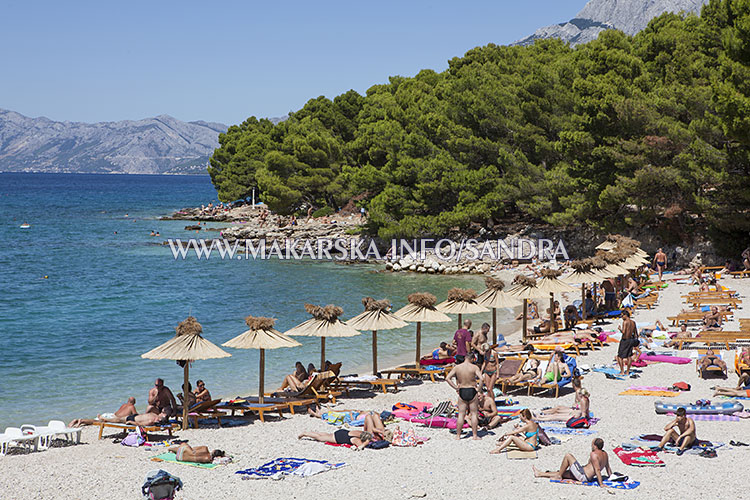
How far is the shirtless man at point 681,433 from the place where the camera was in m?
10.6

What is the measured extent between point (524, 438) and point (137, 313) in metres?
22.1

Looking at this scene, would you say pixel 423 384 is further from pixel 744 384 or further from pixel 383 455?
pixel 744 384

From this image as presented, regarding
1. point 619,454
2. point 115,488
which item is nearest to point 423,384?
point 619,454

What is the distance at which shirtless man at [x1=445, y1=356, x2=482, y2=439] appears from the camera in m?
11.7

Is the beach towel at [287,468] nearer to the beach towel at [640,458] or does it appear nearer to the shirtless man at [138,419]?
the shirtless man at [138,419]

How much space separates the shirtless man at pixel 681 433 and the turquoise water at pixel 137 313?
10.2 meters

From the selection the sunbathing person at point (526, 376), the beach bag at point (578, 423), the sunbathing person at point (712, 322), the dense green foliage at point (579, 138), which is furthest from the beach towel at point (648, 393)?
the dense green foliage at point (579, 138)

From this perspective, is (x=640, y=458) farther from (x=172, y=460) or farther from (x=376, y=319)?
(x=172, y=460)

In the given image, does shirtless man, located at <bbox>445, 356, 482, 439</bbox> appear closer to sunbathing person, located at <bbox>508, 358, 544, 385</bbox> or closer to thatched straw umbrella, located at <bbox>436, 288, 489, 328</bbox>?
sunbathing person, located at <bbox>508, 358, 544, 385</bbox>

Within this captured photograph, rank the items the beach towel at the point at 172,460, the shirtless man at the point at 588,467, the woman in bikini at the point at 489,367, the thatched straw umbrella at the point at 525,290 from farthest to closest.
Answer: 1. the thatched straw umbrella at the point at 525,290
2. the woman in bikini at the point at 489,367
3. the beach towel at the point at 172,460
4. the shirtless man at the point at 588,467

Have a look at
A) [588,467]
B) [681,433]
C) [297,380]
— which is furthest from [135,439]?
[681,433]

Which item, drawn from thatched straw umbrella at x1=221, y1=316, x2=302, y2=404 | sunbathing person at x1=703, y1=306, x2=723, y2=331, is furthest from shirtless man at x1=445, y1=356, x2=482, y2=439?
sunbathing person at x1=703, y1=306, x2=723, y2=331

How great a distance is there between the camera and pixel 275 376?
19.0 metres

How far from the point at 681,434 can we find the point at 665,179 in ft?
69.4
